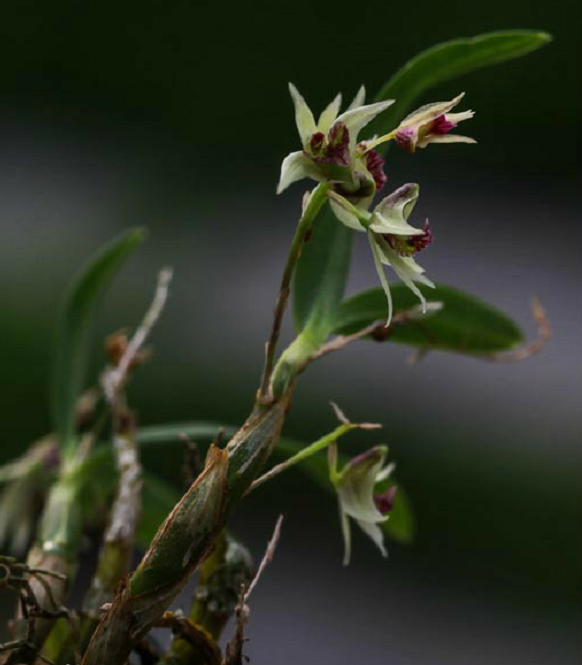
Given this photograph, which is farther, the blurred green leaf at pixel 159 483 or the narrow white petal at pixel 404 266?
the blurred green leaf at pixel 159 483

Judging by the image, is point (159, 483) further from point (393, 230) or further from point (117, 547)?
point (393, 230)

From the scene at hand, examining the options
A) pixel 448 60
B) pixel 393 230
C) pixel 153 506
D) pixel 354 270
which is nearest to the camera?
pixel 393 230

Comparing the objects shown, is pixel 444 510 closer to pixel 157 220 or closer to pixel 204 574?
pixel 157 220

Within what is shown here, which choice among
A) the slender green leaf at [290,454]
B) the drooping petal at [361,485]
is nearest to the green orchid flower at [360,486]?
the drooping petal at [361,485]

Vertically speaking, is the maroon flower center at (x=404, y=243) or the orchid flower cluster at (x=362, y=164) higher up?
the orchid flower cluster at (x=362, y=164)

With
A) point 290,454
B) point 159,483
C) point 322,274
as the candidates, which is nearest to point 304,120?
point 322,274

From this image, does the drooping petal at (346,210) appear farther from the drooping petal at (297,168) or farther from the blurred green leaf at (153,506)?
the blurred green leaf at (153,506)

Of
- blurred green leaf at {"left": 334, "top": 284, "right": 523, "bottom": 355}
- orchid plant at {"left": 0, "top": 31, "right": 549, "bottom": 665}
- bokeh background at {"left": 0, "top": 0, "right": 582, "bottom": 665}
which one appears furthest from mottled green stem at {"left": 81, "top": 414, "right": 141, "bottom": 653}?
bokeh background at {"left": 0, "top": 0, "right": 582, "bottom": 665}
